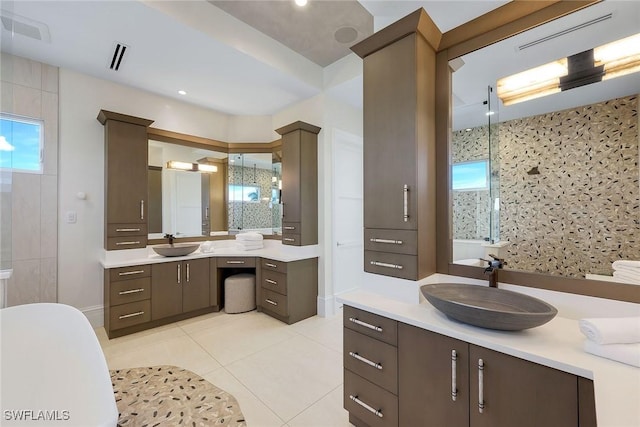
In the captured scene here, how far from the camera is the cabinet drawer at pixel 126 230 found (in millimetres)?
2982

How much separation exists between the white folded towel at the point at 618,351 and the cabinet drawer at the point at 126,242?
3.91 metres

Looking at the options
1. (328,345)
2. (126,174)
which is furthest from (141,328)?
(328,345)

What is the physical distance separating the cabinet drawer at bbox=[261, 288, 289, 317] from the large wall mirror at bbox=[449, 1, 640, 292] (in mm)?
2175

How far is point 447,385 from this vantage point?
1.23 m

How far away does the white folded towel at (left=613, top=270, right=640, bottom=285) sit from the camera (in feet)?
Result: 4.01

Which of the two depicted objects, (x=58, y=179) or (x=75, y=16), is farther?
(x=58, y=179)

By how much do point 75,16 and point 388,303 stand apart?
133 inches

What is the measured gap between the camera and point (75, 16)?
219cm

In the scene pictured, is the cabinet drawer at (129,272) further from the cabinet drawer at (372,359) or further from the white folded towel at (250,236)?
the cabinet drawer at (372,359)

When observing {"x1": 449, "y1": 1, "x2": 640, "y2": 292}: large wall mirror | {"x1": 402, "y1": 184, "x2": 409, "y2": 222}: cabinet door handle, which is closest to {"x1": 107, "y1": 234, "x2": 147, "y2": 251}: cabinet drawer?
{"x1": 402, "y1": 184, "x2": 409, "y2": 222}: cabinet door handle

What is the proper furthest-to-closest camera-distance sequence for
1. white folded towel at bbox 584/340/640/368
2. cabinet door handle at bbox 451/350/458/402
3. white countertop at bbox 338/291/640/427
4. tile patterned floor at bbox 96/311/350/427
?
tile patterned floor at bbox 96/311/350/427 < cabinet door handle at bbox 451/350/458/402 < white folded towel at bbox 584/340/640/368 < white countertop at bbox 338/291/640/427

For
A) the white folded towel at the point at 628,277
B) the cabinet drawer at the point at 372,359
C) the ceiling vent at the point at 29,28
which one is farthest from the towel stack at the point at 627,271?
the ceiling vent at the point at 29,28

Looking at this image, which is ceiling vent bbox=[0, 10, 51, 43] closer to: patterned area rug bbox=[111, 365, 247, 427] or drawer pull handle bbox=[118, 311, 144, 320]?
drawer pull handle bbox=[118, 311, 144, 320]

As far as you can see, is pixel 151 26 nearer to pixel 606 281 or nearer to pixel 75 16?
pixel 75 16
